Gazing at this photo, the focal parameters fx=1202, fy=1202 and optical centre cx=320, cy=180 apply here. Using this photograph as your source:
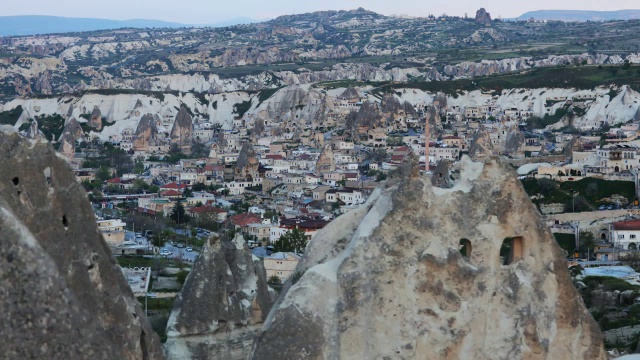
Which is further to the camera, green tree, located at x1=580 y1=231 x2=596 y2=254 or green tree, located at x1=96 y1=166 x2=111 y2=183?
green tree, located at x1=96 y1=166 x2=111 y2=183

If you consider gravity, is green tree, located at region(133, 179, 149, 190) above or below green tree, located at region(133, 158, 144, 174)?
above

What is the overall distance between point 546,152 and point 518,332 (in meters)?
77.2

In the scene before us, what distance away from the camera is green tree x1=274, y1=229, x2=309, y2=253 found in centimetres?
5109

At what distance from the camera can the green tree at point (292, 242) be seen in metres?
51.1

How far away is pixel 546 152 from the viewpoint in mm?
88000

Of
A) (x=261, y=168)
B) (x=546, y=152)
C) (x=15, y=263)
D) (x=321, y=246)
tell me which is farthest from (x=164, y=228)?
(x=15, y=263)

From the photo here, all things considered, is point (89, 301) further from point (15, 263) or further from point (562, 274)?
point (562, 274)

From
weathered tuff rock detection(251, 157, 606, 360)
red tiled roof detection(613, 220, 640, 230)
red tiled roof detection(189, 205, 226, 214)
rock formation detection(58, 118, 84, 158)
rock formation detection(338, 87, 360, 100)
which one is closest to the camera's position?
weathered tuff rock detection(251, 157, 606, 360)

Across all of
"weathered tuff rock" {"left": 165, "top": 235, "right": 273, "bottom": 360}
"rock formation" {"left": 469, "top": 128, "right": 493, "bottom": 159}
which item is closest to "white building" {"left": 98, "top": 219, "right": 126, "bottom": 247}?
"rock formation" {"left": 469, "top": 128, "right": 493, "bottom": 159}

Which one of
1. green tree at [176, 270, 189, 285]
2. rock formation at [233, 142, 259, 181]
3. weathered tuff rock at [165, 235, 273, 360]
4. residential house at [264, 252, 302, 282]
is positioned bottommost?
rock formation at [233, 142, 259, 181]

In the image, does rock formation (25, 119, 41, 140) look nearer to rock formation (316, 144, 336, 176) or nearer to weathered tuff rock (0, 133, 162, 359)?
weathered tuff rock (0, 133, 162, 359)

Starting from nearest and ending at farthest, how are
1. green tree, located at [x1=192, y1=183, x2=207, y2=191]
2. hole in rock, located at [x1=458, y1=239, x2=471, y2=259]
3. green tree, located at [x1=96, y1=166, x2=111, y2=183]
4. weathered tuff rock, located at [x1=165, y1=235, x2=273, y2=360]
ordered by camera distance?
hole in rock, located at [x1=458, y1=239, x2=471, y2=259] < weathered tuff rock, located at [x1=165, y1=235, x2=273, y2=360] < green tree, located at [x1=192, y1=183, x2=207, y2=191] < green tree, located at [x1=96, y1=166, x2=111, y2=183]

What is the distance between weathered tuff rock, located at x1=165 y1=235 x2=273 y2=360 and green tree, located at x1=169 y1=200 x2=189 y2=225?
167 ft

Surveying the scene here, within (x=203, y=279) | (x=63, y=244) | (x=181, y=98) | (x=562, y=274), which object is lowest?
(x=181, y=98)
